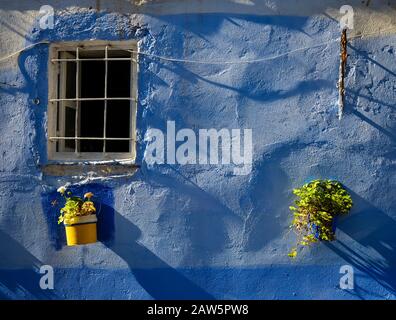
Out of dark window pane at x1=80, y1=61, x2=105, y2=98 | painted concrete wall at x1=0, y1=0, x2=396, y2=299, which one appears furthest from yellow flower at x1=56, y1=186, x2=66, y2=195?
dark window pane at x1=80, y1=61, x2=105, y2=98

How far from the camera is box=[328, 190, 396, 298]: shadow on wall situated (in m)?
5.01

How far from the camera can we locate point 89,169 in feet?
17.7

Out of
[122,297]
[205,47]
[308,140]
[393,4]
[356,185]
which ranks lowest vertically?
[122,297]

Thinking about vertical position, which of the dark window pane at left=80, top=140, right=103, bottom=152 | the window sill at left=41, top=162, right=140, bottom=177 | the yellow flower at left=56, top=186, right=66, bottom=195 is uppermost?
the dark window pane at left=80, top=140, right=103, bottom=152

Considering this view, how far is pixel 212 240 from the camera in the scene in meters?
5.21

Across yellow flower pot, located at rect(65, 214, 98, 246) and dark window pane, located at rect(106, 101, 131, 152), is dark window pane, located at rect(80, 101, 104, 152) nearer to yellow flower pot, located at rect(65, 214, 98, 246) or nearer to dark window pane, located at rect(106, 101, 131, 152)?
dark window pane, located at rect(106, 101, 131, 152)

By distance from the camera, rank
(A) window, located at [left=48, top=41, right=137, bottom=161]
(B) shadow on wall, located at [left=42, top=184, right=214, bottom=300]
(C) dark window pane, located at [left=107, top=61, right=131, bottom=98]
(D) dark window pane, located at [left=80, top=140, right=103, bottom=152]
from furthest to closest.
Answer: (C) dark window pane, located at [left=107, top=61, right=131, bottom=98] → (D) dark window pane, located at [left=80, top=140, right=103, bottom=152] → (A) window, located at [left=48, top=41, right=137, bottom=161] → (B) shadow on wall, located at [left=42, top=184, right=214, bottom=300]

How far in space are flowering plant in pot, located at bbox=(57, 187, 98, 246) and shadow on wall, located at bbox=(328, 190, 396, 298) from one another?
2.04m

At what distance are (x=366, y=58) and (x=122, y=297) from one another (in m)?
2.85

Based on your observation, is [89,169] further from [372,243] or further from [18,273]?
[372,243]

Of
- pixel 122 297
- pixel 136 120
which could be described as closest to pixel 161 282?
pixel 122 297

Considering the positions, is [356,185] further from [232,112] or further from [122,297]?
[122,297]

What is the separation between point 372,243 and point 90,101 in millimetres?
2878

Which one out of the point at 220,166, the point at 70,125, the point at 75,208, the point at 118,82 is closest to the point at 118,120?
the point at 118,82
